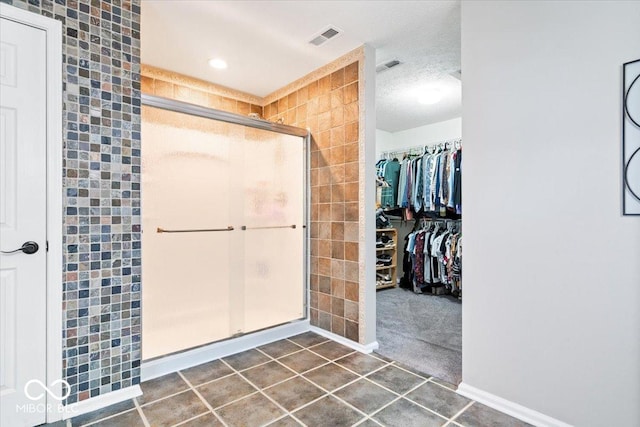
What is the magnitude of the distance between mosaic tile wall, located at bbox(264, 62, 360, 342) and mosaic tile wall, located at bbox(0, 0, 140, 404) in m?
1.49

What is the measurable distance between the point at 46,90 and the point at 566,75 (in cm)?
261

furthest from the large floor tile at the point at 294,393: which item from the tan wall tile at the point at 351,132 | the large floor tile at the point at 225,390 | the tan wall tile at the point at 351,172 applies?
the tan wall tile at the point at 351,132

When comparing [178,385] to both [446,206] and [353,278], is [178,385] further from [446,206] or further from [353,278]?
[446,206]

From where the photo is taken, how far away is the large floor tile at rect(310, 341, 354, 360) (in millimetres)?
2475

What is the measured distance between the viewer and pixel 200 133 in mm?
2396

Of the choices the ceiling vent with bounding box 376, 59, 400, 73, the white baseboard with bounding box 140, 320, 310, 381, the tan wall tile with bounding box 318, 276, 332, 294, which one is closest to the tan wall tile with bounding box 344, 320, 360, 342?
the tan wall tile with bounding box 318, 276, 332, 294

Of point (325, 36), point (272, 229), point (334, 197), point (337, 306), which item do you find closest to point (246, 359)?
point (337, 306)

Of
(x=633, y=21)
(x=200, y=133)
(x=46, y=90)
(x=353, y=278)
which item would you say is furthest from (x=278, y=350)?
(x=633, y=21)

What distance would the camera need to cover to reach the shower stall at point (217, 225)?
2193 millimetres

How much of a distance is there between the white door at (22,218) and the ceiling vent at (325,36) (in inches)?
65.4

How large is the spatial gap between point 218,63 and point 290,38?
2.64 ft

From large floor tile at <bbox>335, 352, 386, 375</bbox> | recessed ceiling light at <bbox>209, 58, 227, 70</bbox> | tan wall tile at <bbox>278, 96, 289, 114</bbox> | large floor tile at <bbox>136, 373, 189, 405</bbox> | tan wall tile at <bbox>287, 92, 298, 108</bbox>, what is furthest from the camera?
tan wall tile at <bbox>278, 96, 289, 114</bbox>

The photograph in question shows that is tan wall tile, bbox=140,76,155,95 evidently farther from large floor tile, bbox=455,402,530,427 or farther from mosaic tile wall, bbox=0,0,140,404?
large floor tile, bbox=455,402,530,427

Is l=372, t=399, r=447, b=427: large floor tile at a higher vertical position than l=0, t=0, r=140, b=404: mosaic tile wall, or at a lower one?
lower
